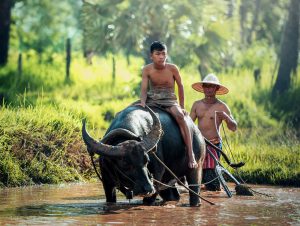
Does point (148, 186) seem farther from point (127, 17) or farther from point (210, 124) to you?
point (127, 17)

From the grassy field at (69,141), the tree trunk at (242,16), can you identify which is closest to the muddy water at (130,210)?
the grassy field at (69,141)

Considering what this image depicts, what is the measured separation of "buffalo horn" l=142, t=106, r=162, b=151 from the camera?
395 inches

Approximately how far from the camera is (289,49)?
28.3 meters

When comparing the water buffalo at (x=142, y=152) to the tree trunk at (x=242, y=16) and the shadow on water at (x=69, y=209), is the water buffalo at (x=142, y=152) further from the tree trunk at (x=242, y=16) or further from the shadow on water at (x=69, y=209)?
the tree trunk at (x=242, y=16)

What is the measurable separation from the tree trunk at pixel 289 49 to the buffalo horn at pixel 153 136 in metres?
17.5

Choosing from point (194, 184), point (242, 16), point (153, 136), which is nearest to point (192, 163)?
point (194, 184)

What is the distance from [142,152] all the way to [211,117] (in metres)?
3.34

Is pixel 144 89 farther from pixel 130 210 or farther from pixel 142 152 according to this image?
pixel 130 210

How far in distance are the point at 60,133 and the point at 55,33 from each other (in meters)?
41.5

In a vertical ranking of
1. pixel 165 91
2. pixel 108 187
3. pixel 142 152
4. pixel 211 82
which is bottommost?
pixel 108 187

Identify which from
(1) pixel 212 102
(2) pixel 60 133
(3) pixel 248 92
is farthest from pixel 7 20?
(1) pixel 212 102

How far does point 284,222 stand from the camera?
9.70 m

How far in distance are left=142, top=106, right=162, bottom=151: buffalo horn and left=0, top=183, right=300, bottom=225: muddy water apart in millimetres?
850

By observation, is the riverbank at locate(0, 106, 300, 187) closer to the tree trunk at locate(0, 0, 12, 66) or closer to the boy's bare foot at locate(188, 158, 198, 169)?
the boy's bare foot at locate(188, 158, 198, 169)
